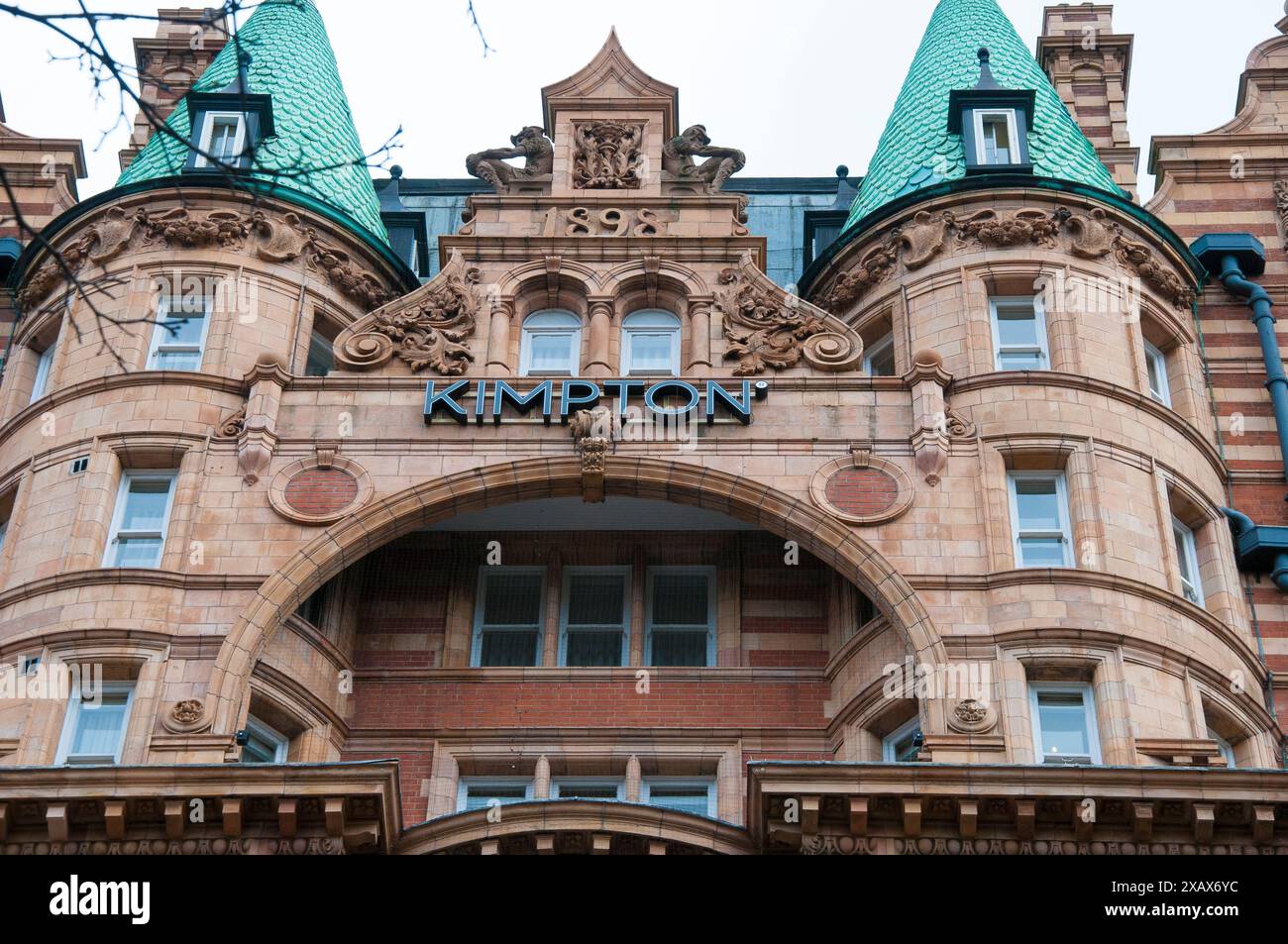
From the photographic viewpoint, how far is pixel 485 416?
1082 inches

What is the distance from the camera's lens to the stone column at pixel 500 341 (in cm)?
2847

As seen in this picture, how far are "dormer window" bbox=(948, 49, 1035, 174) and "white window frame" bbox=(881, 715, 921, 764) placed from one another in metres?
9.53

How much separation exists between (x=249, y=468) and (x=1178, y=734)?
1258 cm

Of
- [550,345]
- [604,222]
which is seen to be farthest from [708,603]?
[604,222]

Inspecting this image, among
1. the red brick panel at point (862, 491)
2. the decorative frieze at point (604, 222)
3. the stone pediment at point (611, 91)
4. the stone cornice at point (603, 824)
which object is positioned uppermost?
the stone pediment at point (611, 91)

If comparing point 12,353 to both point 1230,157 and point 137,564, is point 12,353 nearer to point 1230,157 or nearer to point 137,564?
point 137,564

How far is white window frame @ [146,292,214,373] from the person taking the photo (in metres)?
28.4

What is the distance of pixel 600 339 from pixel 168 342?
626 centimetres

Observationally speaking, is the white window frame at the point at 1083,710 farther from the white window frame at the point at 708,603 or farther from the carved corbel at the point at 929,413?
the white window frame at the point at 708,603

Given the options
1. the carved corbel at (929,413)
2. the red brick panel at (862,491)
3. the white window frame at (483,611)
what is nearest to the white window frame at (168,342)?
the white window frame at (483,611)

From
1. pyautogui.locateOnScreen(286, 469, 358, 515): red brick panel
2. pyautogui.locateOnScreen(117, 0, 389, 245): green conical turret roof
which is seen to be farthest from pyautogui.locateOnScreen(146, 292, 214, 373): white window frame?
pyautogui.locateOnScreen(286, 469, 358, 515): red brick panel

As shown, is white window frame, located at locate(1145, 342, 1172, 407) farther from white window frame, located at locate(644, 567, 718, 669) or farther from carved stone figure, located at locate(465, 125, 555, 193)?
carved stone figure, located at locate(465, 125, 555, 193)

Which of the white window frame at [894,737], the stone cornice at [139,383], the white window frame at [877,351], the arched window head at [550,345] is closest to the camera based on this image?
the white window frame at [894,737]

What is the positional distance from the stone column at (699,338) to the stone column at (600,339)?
1.15 metres
